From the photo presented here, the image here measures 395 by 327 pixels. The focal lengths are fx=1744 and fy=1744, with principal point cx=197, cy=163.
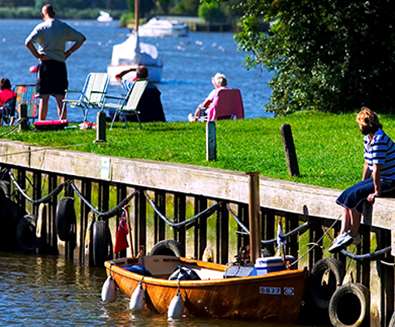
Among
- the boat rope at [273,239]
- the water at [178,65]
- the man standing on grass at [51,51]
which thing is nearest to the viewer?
the boat rope at [273,239]

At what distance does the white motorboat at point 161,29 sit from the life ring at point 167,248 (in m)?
133

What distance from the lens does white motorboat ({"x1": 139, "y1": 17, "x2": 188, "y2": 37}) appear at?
507ft

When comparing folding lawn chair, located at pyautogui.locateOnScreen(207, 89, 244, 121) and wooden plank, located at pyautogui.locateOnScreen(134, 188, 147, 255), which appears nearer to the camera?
wooden plank, located at pyautogui.locateOnScreen(134, 188, 147, 255)

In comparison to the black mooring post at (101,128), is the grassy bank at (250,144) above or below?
below

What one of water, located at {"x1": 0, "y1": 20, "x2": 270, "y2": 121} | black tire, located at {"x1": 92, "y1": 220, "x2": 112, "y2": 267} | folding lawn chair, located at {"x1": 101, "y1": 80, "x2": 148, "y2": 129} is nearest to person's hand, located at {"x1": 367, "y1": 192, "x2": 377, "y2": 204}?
black tire, located at {"x1": 92, "y1": 220, "x2": 112, "y2": 267}

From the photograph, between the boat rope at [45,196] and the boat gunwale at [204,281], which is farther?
the boat rope at [45,196]

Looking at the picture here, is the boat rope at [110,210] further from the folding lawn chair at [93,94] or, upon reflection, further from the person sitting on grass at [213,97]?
the person sitting on grass at [213,97]

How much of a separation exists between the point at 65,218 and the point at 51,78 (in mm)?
4882

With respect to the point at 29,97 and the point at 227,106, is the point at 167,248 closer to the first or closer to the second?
the point at 227,106

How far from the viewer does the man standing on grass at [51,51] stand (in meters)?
27.5

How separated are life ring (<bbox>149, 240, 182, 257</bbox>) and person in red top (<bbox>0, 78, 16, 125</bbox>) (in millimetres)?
8117

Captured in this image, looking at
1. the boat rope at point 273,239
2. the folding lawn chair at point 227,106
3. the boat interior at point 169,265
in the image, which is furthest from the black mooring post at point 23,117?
the boat rope at point 273,239

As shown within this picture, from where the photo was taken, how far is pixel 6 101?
29.9 metres

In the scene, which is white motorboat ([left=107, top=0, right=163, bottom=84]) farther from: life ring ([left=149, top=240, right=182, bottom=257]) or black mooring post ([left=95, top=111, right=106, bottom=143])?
life ring ([left=149, top=240, right=182, bottom=257])
